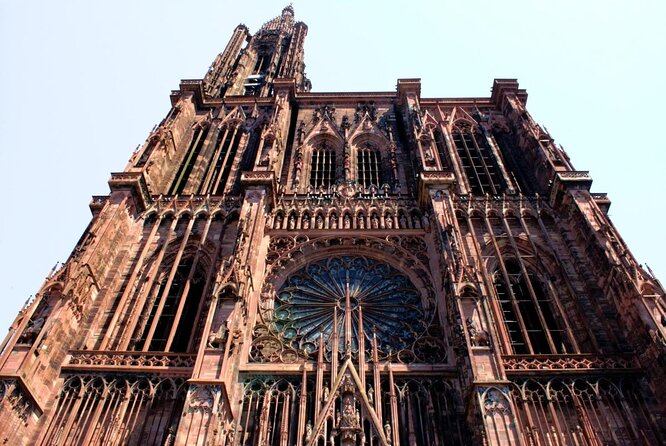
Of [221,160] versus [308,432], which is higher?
[221,160]

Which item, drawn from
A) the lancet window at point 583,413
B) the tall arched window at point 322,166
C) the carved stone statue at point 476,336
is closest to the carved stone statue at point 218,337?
the carved stone statue at point 476,336

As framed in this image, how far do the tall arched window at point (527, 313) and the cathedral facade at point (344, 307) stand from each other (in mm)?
80

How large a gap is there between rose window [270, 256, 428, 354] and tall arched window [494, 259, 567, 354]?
2.62 m

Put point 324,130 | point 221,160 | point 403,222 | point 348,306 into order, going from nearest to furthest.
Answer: point 348,306 → point 403,222 → point 221,160 → point 324,130

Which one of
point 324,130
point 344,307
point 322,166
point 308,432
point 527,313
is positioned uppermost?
point 324,130

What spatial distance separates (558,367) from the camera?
13812mm

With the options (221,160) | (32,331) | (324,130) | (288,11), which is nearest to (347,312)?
(32,331)

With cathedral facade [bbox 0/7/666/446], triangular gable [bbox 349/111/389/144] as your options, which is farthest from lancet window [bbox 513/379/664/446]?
triangular gable [bbox 349/111/389/144]

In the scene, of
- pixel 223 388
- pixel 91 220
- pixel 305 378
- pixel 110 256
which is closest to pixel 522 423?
pixel 305 378

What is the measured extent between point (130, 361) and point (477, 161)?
53.0 feet

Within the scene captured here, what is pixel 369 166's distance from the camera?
23.4 meters

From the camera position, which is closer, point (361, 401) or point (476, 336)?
point (361, 401)

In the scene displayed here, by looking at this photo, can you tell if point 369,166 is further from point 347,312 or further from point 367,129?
point 347,312

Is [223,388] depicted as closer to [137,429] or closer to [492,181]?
[137,429]
